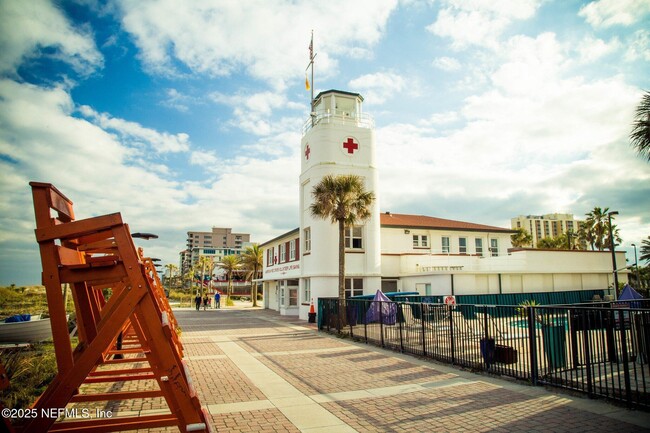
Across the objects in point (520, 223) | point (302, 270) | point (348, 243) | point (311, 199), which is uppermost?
point (520, 223)

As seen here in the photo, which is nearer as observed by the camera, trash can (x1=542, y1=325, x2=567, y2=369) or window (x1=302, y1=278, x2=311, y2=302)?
trash can (x1=542, y1=325, x2=567, y2=369)

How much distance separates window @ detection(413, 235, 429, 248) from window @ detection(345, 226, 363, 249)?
8922 millimetres

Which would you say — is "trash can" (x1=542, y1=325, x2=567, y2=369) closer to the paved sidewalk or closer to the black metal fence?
the black metal fence

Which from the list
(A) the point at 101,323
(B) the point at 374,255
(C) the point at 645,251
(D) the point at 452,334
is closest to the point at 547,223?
(C) the point at 645,251

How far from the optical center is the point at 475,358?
9.91m

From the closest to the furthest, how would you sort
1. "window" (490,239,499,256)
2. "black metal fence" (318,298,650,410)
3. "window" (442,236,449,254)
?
1. "black metal fence" (318,298,650,410)
2. "window" (442,236,449,254)
3. "window" (490,239,499,256)

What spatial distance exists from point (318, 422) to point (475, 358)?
525cm

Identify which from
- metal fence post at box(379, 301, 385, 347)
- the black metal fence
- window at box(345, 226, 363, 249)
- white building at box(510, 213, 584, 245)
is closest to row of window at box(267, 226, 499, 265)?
window at box(345, 226, 363, 249)

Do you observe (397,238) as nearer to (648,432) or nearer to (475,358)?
(475,358)

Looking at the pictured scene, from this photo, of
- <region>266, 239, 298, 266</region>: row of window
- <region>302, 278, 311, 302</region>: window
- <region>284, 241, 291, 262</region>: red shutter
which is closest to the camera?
<region>302, 278, 311, 302</region>: window

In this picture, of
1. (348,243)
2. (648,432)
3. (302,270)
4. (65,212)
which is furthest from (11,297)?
(648,432)

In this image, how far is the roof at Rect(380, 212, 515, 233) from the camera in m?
33.0

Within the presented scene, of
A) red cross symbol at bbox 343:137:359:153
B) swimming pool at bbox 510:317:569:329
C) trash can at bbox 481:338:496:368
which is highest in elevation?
red cross symbol at bbox 343:137:359:153

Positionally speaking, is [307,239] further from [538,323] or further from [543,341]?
[543,341]
